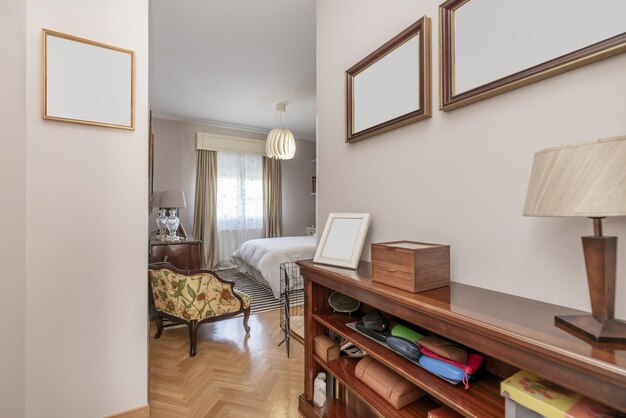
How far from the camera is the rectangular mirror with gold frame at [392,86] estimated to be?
121cm

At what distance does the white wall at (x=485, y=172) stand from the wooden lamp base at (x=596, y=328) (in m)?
0.16

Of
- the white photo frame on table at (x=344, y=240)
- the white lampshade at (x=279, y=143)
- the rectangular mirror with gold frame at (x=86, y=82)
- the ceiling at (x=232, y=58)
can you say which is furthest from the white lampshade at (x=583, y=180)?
the white lampshade at (x=279, y=143)

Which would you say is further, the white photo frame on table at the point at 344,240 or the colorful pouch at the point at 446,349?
the white photo frame on table at the point at 344,240

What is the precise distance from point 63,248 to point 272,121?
4.33 meters

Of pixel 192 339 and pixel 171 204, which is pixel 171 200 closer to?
pixel 171 204

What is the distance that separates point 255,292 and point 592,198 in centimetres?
402

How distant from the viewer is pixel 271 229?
6055 millimetres

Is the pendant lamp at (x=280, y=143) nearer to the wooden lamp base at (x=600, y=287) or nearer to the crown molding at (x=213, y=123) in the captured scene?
the crown molding at (x=213, y=123)

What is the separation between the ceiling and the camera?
7.73ft

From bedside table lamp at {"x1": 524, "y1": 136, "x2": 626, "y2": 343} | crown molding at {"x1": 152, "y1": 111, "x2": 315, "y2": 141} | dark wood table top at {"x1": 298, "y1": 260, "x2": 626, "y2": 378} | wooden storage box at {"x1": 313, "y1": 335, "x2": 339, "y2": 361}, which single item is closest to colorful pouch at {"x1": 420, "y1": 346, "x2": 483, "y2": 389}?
dark wood table top at {"x1": 298, "y1": 260, "x2": 626, "y2": 378}

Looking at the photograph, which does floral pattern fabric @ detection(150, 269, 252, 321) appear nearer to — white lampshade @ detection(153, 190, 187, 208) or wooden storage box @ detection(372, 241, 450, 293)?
white lampshade @ detection(153, 190, 187, 208)

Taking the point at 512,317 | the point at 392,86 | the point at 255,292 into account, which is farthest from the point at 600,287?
the point at 255,292

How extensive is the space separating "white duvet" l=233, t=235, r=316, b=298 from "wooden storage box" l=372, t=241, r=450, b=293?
2.86 metres

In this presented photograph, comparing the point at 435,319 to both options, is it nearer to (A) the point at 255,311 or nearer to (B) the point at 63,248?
(B) the point at 63,248
